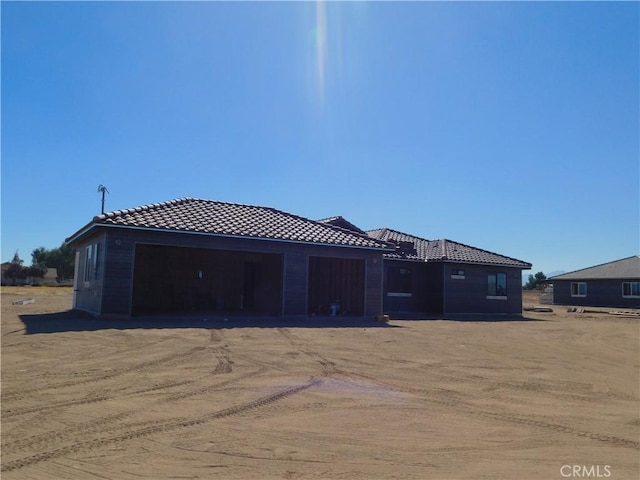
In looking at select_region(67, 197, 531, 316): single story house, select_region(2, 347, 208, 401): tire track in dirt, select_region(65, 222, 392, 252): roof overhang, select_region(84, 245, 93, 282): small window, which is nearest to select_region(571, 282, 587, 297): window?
select_region(67, 197, 531, 316): single story house

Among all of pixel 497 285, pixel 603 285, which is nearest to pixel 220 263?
pixel 497 285

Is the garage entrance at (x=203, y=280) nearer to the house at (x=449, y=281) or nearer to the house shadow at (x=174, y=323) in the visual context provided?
the house shadow at (x=174, y=323)

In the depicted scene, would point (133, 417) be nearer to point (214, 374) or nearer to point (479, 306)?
point (214, 374)

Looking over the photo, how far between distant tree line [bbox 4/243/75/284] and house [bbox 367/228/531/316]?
214ft

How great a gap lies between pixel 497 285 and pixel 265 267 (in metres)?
12.6

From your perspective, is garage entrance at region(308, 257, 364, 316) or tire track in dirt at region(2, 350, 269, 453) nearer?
tire track in dirt at region(2, 350, 269, 453)

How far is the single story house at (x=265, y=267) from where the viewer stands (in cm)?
1498

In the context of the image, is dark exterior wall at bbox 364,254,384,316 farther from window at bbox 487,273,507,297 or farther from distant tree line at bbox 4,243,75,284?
distant tree line at bbox 4,243,75,284

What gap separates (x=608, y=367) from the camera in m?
9.82

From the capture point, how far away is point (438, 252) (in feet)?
83.8

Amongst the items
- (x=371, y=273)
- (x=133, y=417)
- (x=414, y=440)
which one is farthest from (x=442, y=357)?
(x=371, y=273)

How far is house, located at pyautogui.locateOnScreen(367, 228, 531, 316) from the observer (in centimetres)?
2422

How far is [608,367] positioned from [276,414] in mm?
7513

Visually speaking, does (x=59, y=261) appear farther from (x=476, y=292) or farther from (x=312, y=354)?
(x=312, y=354)
